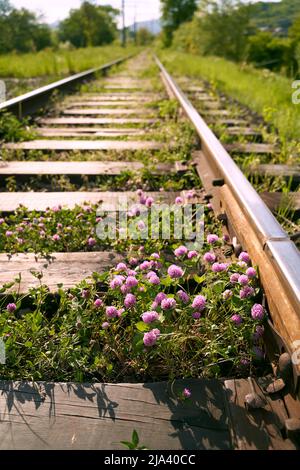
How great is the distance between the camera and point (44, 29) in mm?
22984

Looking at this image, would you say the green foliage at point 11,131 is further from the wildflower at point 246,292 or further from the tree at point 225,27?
the tree at point 225,27

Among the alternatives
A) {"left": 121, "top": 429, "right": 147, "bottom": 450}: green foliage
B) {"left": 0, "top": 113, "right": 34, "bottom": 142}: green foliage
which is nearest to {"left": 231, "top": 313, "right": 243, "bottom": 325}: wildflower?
A: {"left": 121, "top": 429, "right": 147, "bottom": 450}: green foliage

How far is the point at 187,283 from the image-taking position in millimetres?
1822

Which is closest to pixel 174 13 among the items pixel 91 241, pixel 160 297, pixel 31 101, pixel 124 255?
pixel 31 101

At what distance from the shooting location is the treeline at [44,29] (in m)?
5.34

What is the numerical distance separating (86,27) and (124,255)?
1388 inches

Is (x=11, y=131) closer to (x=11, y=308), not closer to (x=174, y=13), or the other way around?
(x=11, y=308)

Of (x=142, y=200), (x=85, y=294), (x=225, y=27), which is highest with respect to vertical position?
(x=225, y=27)

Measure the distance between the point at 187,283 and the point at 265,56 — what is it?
114 ft

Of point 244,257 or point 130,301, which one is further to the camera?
point 244,257

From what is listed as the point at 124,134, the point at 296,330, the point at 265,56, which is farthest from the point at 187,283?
the point at 265,56

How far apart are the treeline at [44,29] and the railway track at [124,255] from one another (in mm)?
1159

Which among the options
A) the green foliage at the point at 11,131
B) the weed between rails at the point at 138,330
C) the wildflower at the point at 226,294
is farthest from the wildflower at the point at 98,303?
the green foliage at the point at 11,131

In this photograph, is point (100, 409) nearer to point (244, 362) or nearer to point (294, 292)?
point (244, 362)
